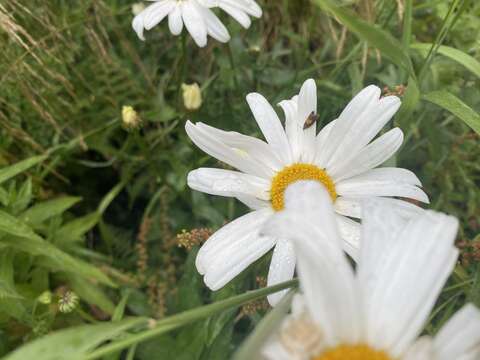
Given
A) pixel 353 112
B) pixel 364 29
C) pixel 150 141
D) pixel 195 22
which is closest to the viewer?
pixel 364 29

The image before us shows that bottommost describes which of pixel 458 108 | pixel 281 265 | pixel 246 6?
pixel 281 265

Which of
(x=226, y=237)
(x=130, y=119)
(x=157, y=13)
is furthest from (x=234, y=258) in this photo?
(x=157, y=13)

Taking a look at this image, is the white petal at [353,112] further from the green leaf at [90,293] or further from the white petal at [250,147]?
the green leaf at [90,293]

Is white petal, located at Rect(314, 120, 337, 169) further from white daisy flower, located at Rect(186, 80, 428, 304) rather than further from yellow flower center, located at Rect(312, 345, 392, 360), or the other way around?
yellow flower center, located at Rect(312, 345, 392, 360)

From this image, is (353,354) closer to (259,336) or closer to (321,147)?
(259,336)

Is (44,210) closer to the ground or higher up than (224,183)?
closer to the ground

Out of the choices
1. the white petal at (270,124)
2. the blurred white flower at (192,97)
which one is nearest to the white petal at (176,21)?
the blurred white flower at (192,97)

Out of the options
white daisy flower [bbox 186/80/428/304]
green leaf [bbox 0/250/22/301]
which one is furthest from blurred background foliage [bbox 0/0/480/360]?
white daisy flower [bbox 186/80/428/304]
